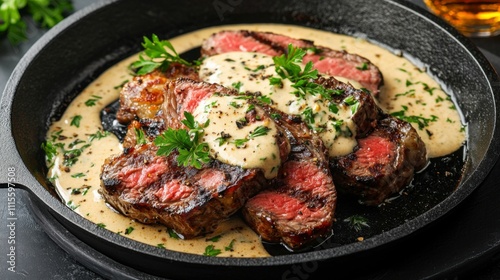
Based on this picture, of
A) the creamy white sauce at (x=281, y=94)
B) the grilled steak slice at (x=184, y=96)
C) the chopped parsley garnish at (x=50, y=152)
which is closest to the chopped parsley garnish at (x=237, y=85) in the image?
the creamy white sauce at (x=281, y=94)

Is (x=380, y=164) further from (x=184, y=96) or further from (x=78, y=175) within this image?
(x=78, y=175)

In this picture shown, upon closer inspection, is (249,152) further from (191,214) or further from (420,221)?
(420,221)

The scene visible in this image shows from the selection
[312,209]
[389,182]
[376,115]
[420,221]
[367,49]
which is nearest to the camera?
[420,221]

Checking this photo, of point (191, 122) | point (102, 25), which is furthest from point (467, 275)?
point (102, 25)

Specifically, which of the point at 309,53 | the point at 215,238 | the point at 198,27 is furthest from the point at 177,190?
the point at 198,27

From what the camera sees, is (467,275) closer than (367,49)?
Yes

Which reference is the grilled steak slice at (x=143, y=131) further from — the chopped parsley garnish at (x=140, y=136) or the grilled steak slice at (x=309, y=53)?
the grilled steak slice at (x=309, y=53)
